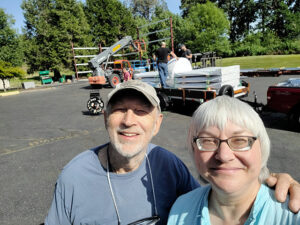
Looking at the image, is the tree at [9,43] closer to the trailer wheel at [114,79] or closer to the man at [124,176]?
the trailer wheel at [114,79]

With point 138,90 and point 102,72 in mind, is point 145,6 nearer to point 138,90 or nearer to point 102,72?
point 102,72

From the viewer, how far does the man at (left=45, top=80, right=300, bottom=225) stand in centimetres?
164

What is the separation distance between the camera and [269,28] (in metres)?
51.0

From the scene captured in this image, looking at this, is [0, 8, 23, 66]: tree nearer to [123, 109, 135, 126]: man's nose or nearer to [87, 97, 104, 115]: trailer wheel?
[87, 97, 104, 115]: trailer wheel

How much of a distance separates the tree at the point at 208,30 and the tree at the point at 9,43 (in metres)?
30.2

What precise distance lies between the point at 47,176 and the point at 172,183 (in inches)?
139

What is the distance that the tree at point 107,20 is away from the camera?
36.9 metres

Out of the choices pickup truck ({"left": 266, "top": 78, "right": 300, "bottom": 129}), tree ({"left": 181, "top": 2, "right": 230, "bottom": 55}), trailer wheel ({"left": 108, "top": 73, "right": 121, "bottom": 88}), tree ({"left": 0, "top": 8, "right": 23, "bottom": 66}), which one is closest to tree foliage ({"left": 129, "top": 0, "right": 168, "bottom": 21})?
tree ({"left": 181, "top": 2, "right": 230, "bottom": 55})

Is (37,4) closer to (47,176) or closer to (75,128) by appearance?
(75,128)

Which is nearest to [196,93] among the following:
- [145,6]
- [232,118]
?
[232,118]

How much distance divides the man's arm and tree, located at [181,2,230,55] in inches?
1713

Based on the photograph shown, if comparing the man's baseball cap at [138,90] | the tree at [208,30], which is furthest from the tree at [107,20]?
the man's baseball cap at [138,90]

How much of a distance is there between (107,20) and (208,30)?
1966 cm

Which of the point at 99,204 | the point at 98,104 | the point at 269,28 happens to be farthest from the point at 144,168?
the point at 269,28
